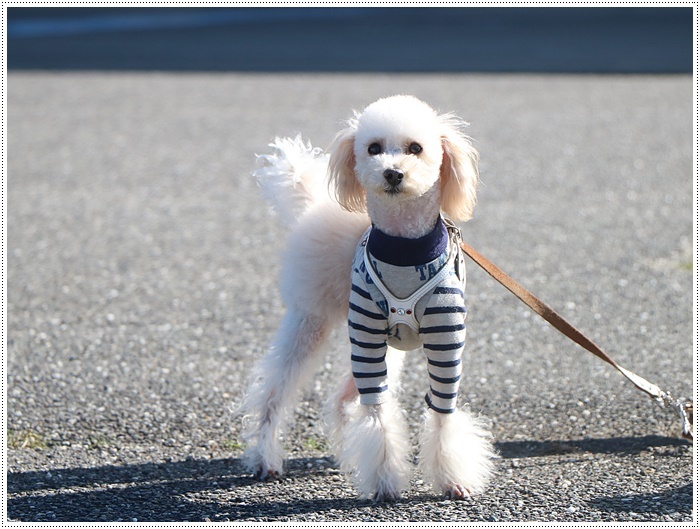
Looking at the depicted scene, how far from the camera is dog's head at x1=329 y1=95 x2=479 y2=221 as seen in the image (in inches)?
113

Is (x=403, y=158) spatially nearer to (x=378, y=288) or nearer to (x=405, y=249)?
(x=405, y=249)

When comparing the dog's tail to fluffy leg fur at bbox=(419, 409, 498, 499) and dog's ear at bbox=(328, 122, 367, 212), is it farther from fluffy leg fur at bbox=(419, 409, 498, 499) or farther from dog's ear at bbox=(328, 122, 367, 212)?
fluffy leg fur at bbox=(419, 409, 498, 499)

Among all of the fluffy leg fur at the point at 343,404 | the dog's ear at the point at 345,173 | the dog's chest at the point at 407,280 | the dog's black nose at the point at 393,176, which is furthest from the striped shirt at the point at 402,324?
the fluffy leg fur at the point at 343,404

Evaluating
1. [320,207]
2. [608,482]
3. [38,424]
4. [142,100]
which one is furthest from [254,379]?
[142,100]

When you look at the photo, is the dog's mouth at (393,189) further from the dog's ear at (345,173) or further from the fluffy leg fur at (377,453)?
the fluffy leg fur at (377,453)

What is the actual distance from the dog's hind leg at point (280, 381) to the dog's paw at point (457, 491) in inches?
26.4

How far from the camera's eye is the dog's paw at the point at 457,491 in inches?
128

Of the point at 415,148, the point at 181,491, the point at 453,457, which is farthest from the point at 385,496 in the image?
the point at 415,148

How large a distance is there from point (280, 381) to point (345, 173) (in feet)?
2.87

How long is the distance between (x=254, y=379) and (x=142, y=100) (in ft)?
28.9

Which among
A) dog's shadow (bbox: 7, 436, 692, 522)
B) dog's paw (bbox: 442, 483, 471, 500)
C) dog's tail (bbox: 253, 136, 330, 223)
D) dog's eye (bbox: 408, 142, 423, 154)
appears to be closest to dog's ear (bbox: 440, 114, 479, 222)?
dog's eye (bbox: 408, 142, 423, 154)

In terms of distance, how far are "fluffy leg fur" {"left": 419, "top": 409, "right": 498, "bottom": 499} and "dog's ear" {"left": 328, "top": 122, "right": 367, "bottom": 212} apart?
2.74 feet

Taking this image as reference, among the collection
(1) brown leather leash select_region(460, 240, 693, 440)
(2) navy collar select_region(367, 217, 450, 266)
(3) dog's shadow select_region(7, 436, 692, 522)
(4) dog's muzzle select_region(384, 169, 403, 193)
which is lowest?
(3) dog's shadow select_region(7, 436, 692, 522)

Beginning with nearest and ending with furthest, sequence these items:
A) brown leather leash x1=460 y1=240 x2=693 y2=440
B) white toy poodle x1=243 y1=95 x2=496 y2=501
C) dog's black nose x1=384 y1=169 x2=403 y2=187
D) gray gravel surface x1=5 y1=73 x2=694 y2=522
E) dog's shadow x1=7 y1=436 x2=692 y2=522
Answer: dog's black nose x1=384 y1=169 x2=403 y2=187, white toy poodle x1=243 y1=95 x2=496 y2=501, dog's shadow x1=7 y1=436 x2=692 y2=522, gray gravel surface x1=5 y1=73 x2=694 y2=522, brown leather leash x1=460 y1=240 x2=693 y2=440
